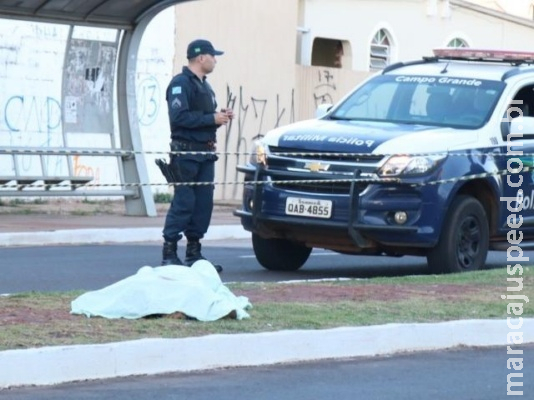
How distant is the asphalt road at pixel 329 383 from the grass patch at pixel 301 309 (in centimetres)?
39

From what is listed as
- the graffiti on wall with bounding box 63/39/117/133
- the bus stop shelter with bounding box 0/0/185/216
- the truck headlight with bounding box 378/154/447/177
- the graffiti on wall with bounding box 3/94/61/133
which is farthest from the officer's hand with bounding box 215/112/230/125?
the graffiti on wall with bounding box 3/94/61/133

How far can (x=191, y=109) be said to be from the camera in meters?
12.0

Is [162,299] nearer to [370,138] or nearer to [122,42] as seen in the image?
[370,138]

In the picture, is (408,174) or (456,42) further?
(456,42)

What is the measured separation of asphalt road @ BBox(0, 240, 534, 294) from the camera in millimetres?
11969

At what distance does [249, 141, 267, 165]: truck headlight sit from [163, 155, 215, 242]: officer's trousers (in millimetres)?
733

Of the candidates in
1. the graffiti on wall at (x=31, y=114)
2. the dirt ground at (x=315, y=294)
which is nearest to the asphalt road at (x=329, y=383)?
the dirt ground at (x=315, y=294)

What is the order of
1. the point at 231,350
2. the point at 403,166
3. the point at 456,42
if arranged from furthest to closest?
1. the point at 456,42
2. the point at 403,166
3. the point at 231,350

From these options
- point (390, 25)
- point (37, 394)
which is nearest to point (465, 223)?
point (37, 394)

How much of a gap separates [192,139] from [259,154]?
0.93 m

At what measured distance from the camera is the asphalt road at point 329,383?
759 centimetres

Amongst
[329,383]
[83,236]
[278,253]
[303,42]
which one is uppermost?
[303,42]

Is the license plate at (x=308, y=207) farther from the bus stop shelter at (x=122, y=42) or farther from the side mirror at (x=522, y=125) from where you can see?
the bus stop shelter at (x=122, y=42)

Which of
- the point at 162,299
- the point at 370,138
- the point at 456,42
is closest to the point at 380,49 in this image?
the point at 456,42
